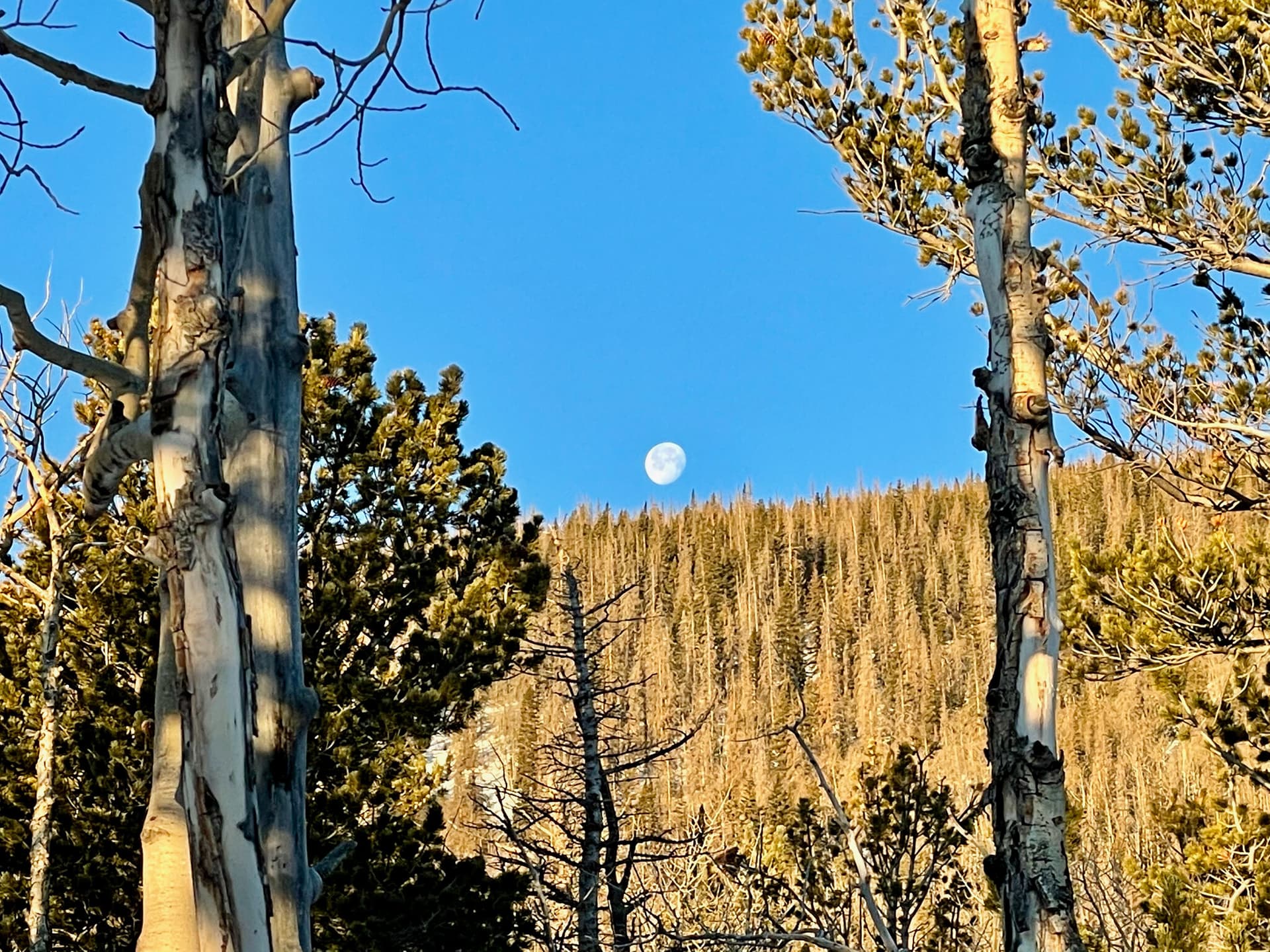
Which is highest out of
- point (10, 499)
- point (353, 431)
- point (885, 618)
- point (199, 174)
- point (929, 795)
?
point (885, 618)

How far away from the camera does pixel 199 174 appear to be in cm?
234

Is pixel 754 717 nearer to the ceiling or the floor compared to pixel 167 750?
nearer to the ceiling

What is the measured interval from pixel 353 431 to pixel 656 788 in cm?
3057

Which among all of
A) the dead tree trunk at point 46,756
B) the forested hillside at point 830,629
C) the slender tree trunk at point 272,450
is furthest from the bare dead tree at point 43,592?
the forested hillside at point 830,629

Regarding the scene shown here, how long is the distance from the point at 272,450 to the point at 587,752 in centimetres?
821

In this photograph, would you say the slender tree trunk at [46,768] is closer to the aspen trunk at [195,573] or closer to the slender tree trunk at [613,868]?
the slender tree trunk at [613,868]

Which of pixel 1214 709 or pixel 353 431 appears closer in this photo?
pixel 1214 709

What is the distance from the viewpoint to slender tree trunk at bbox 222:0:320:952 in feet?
9.44

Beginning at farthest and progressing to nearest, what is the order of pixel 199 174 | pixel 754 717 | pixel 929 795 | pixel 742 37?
1. pixel 754 717
2. pixel 929 795
3. pixel 742 37
4. pixel 199 174

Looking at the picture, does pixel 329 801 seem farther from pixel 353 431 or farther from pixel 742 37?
pixel 742 37

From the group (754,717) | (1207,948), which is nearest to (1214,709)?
(1207,948)

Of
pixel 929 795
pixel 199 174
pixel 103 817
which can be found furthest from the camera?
pixel 929 795

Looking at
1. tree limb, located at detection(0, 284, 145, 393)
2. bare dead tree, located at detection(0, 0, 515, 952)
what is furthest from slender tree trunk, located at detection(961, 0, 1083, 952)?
tree limb, located at detection(0, 284, 145, 393)

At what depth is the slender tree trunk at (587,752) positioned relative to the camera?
10.2 meters
